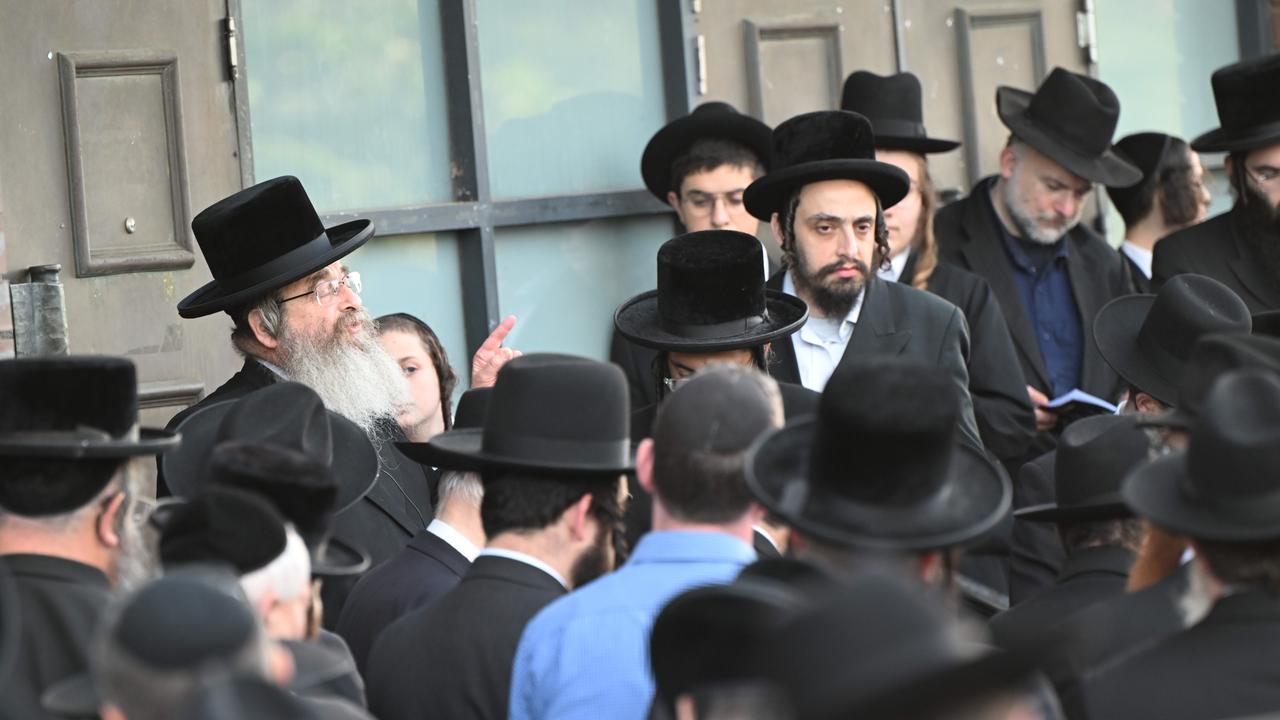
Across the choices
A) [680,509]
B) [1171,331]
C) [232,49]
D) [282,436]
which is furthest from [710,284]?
[232,49]

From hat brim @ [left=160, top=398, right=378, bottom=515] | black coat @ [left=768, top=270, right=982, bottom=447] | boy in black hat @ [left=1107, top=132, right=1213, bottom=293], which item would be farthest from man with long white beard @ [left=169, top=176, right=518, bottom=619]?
boy in black hat @ [left=1107, top=132, right=1213, bottom=293]

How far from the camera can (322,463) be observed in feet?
12.6

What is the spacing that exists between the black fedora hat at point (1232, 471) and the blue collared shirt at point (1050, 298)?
4.12 meters

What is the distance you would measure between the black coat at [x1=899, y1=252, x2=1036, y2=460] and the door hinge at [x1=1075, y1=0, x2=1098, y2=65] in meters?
2.29

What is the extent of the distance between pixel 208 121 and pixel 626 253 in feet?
5.96

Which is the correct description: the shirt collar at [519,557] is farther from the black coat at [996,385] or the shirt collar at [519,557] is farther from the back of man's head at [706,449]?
the black coat at [996,385]

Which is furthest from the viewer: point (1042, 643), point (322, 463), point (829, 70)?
point (829, 70)

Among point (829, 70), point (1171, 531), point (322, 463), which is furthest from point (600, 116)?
point (1171, 531)

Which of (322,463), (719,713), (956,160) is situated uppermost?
(956,160)

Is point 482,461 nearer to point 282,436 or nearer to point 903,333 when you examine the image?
point 282,436

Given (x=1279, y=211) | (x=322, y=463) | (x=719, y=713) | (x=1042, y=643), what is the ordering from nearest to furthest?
(x=1042, y=643) → (x=719, y=713) → (x=322, y=463) → (x=1279, y=211)

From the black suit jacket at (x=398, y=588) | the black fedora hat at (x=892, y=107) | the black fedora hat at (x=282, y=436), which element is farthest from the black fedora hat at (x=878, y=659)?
the black fedora hat at (x=892, y=107)

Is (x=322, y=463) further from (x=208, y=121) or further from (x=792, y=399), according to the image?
(x=208, y=121)

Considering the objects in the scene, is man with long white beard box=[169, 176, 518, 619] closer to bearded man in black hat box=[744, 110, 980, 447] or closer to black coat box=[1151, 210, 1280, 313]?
bearded man in black hat box=[744, 110, 980, 447]
